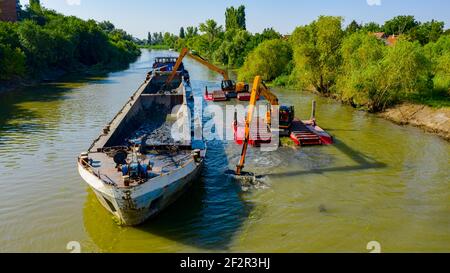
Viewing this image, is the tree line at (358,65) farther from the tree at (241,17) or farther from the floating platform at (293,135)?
the tree at (241,17)

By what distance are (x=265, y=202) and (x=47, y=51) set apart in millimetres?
49147

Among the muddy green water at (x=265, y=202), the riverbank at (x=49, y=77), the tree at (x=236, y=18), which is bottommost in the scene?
the muddy green water at (x=265, y=202)

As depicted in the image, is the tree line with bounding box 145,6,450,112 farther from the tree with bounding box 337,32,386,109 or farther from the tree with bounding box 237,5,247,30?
the tree with bounding box 237,5,247,30

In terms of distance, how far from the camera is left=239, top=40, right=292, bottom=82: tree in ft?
169

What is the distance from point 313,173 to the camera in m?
17.8

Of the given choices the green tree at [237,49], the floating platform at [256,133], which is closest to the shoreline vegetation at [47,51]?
the green tree at [237,49]

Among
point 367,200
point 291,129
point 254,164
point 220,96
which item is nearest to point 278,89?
point 220,96

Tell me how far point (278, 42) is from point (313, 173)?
129 feet

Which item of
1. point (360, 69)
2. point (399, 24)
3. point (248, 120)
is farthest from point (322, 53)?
point (399, 24)

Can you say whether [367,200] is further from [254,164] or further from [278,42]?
[278,42]

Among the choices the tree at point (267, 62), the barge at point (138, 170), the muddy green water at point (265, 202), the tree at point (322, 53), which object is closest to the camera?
the barge at point (138, 170)

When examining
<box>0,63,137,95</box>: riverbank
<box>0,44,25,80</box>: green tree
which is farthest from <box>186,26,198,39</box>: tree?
<box>0,44,25,80</box>: green tree

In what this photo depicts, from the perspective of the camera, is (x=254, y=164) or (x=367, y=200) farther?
(x=254, y=164)

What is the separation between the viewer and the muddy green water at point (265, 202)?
39.2ft
